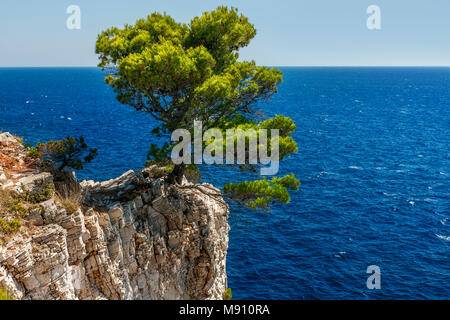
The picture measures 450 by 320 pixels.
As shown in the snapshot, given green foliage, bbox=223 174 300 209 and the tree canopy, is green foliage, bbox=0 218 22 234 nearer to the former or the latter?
the tree canopy

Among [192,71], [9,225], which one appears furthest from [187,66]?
[9,225]

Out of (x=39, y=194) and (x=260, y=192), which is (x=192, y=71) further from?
(x=39, y=194)

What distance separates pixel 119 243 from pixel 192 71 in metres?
11.5

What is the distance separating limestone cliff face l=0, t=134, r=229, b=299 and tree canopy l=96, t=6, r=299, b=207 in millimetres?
3124

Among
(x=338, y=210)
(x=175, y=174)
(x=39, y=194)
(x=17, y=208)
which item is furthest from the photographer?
(x=338, y=210)

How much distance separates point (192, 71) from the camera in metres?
21.8

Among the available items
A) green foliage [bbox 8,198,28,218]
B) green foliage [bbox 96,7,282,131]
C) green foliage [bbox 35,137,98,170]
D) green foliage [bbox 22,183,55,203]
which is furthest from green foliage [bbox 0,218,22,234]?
green foliage [bbox 96,7,282,131]

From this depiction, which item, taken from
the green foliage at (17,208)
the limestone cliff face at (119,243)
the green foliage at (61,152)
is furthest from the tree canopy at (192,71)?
the green foliage at (17,208)

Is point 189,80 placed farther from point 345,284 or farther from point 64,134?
point 64,134

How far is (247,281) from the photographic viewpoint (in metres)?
40.1

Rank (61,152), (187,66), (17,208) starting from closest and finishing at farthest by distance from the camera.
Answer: (17,208)
(187,66)
(61,152)

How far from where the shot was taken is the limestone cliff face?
16609 millimetres

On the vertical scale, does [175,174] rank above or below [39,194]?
below

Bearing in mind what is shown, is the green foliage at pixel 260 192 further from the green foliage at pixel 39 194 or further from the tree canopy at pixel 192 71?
the green foliage at pixel 39 194
